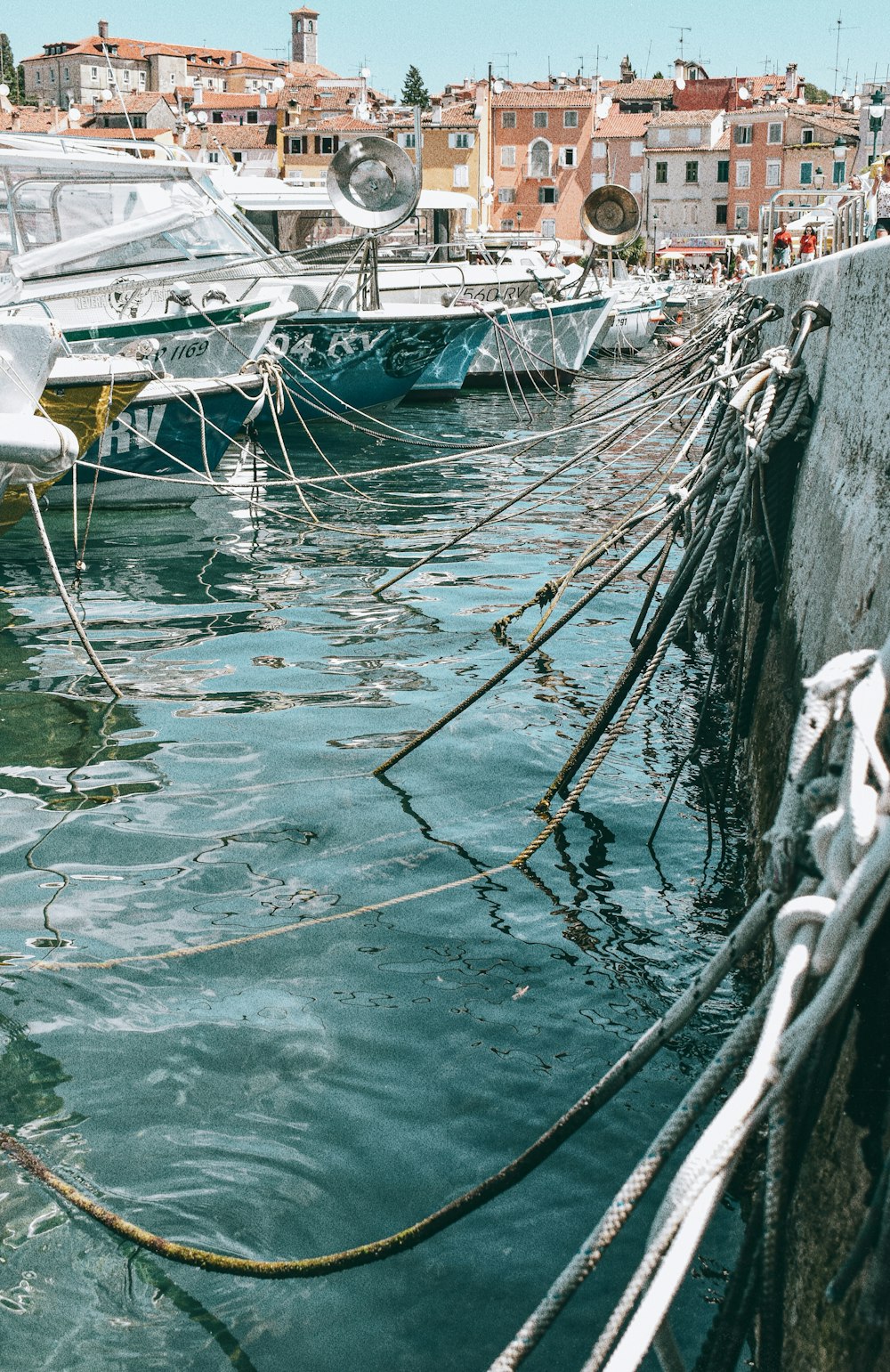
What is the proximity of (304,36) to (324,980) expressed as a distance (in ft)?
388

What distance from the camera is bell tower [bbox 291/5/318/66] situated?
352ft

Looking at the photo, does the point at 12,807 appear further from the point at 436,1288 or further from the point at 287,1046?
the point at 436,1288

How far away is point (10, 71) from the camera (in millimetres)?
104875

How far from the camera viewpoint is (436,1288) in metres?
2.72

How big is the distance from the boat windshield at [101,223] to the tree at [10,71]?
95.9 meters

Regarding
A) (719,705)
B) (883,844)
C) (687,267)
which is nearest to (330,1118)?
(883,844)

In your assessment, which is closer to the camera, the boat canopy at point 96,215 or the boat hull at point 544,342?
the boat canopy at point 96,215

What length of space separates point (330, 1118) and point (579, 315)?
20472 mm

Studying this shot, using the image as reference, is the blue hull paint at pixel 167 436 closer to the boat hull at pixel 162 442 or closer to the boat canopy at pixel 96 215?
the boat hull at pixel 162 442

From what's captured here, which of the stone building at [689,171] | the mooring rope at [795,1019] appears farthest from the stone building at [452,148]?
the mooring rope at [795,1019]

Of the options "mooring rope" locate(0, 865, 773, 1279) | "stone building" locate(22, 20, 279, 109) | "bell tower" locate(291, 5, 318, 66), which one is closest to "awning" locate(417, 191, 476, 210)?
"mooring rope" locate(0, 865, 773, 1279)

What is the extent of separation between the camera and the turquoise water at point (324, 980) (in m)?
2.71

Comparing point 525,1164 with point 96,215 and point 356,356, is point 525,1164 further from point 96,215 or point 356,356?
point 356,356

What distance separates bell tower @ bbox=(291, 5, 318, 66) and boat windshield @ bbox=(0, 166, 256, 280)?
104 meters
